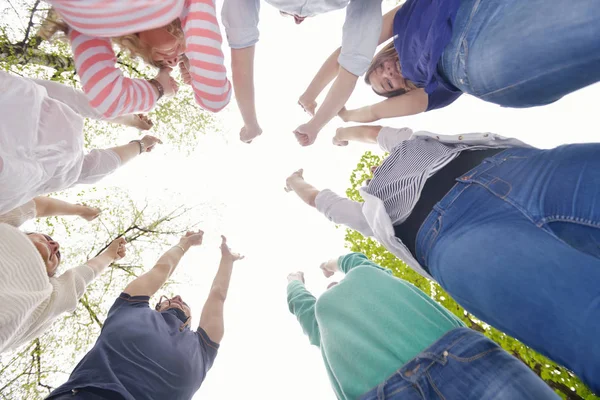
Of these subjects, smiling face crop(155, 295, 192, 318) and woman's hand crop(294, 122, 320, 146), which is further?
smiling face crop(155, 295, 192, 318)

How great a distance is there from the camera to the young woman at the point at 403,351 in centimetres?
131

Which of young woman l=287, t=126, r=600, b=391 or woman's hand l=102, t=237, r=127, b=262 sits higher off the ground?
young woman l=287, t=126, r=600, b=391

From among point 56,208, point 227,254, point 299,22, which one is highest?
point 299,22

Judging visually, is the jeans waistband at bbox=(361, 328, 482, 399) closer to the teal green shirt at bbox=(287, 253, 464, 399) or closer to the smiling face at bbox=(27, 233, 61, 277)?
the teal green shirt at bbox=(287, 253, 464, 399)

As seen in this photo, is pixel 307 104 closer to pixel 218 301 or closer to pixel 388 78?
pixel 388 78

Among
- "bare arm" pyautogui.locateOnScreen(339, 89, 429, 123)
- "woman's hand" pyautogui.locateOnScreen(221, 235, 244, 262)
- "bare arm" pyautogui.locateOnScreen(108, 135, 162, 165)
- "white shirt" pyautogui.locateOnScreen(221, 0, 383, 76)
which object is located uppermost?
"white shirt" pyautogui.locateOnScreen(221, 0, 383, 76)

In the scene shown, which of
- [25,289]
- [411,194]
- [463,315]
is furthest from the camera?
[463,315]

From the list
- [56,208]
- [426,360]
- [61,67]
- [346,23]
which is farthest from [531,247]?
[61,67]

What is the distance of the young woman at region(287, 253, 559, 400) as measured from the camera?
4.28 ft

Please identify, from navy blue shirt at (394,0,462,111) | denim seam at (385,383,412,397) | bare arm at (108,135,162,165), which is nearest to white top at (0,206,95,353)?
bare arm at (108,135,162,165)

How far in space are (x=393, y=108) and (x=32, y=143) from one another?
274cm

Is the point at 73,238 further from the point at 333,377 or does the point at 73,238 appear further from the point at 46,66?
the point at 333,377

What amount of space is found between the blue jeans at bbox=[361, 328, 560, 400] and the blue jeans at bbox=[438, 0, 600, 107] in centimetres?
113

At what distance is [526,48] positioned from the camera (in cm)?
123
